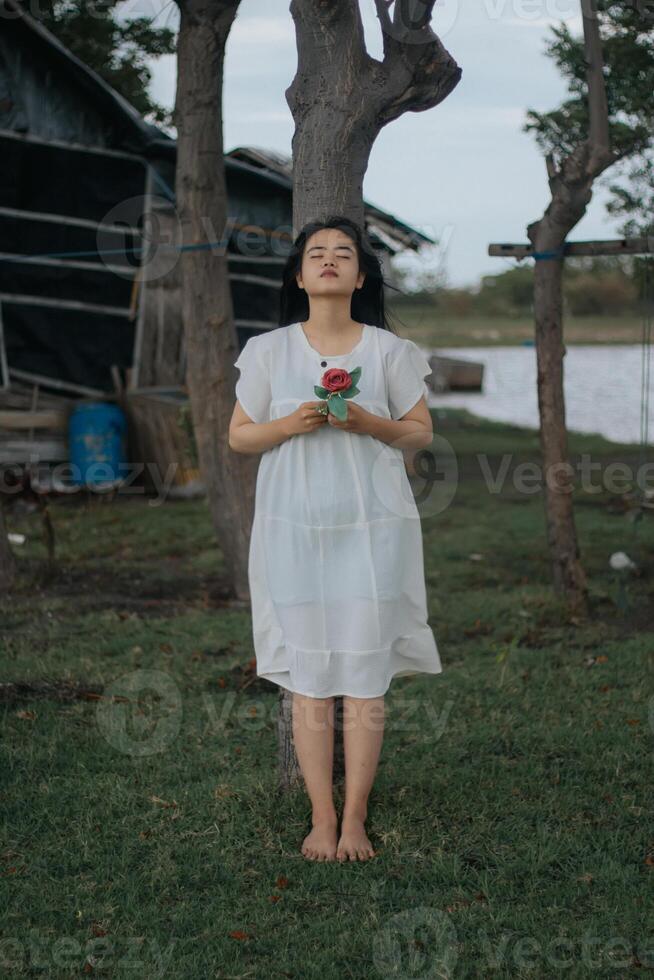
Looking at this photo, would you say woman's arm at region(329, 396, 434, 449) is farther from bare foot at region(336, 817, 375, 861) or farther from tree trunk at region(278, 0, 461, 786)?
bare foot at region(336, 817, 375, 861)

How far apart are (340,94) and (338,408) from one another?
1.22 m

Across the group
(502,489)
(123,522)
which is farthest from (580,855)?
(502,489)

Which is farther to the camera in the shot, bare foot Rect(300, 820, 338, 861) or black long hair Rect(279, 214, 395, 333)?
black long hair Rect(279, 214, 395, 333)

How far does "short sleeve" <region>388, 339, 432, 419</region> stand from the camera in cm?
346

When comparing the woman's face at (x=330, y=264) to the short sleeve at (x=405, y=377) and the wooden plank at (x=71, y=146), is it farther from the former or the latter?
the wooden plank at (x=71, y=146)

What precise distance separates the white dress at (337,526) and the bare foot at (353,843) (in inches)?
16.2

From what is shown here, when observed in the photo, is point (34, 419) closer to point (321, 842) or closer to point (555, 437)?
point (555, 437)

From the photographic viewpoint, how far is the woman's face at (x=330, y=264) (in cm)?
342

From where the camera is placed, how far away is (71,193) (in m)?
10.5

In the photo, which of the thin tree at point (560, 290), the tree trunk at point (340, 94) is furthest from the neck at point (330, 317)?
the thin tree at point (560, 290)

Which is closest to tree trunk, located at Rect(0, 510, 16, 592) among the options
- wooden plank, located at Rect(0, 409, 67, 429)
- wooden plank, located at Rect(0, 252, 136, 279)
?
wooden plank, located at Rect(0, 409, 67, 429)

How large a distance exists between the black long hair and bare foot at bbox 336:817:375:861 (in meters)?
1.58

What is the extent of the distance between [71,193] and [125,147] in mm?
669

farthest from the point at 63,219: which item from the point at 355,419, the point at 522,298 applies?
the point at 522,298
